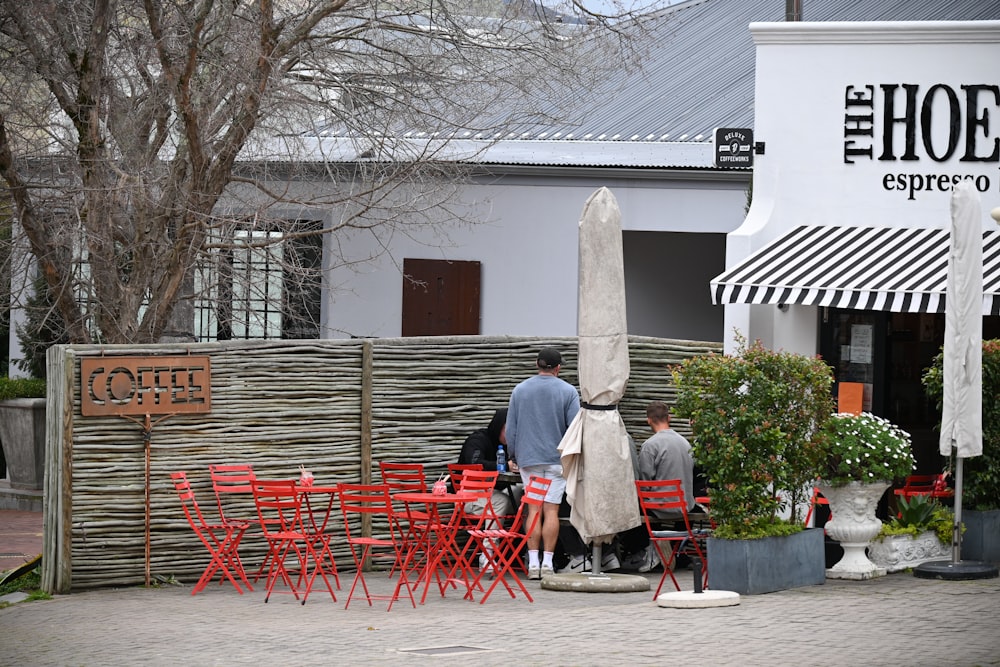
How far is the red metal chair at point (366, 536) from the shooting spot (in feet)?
31.2

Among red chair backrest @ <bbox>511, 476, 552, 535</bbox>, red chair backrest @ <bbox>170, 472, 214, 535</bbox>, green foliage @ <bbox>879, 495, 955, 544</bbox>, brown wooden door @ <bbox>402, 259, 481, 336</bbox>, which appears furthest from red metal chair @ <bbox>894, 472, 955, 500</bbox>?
brown wooden door @ <bbox>402, 259, 481, 336</bbox>

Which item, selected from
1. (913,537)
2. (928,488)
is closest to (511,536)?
(913,537)

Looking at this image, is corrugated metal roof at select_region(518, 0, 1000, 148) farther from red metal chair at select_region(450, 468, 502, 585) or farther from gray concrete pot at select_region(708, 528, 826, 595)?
gray concrete pot at select_region(708, 528, 826, 595)

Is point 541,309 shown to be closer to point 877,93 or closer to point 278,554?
point 877,93

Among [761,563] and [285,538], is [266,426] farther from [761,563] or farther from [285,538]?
[761,563]

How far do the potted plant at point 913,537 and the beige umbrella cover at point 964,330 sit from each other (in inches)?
35.2

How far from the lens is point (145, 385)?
34.3 ft

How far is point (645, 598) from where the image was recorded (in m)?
9.86

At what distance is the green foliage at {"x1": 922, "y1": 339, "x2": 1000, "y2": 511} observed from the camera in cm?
1062

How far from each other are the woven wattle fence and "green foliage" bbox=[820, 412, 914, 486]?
2.17 meters

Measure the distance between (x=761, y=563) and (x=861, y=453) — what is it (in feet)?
3.91

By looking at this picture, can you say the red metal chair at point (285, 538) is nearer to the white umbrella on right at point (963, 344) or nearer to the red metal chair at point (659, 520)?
the red metal chair at point (659, 520)

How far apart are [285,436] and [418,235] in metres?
6.79

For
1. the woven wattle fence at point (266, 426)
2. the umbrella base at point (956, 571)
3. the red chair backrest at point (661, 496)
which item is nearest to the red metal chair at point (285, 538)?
the woven wattle fence at point (266, 426)
